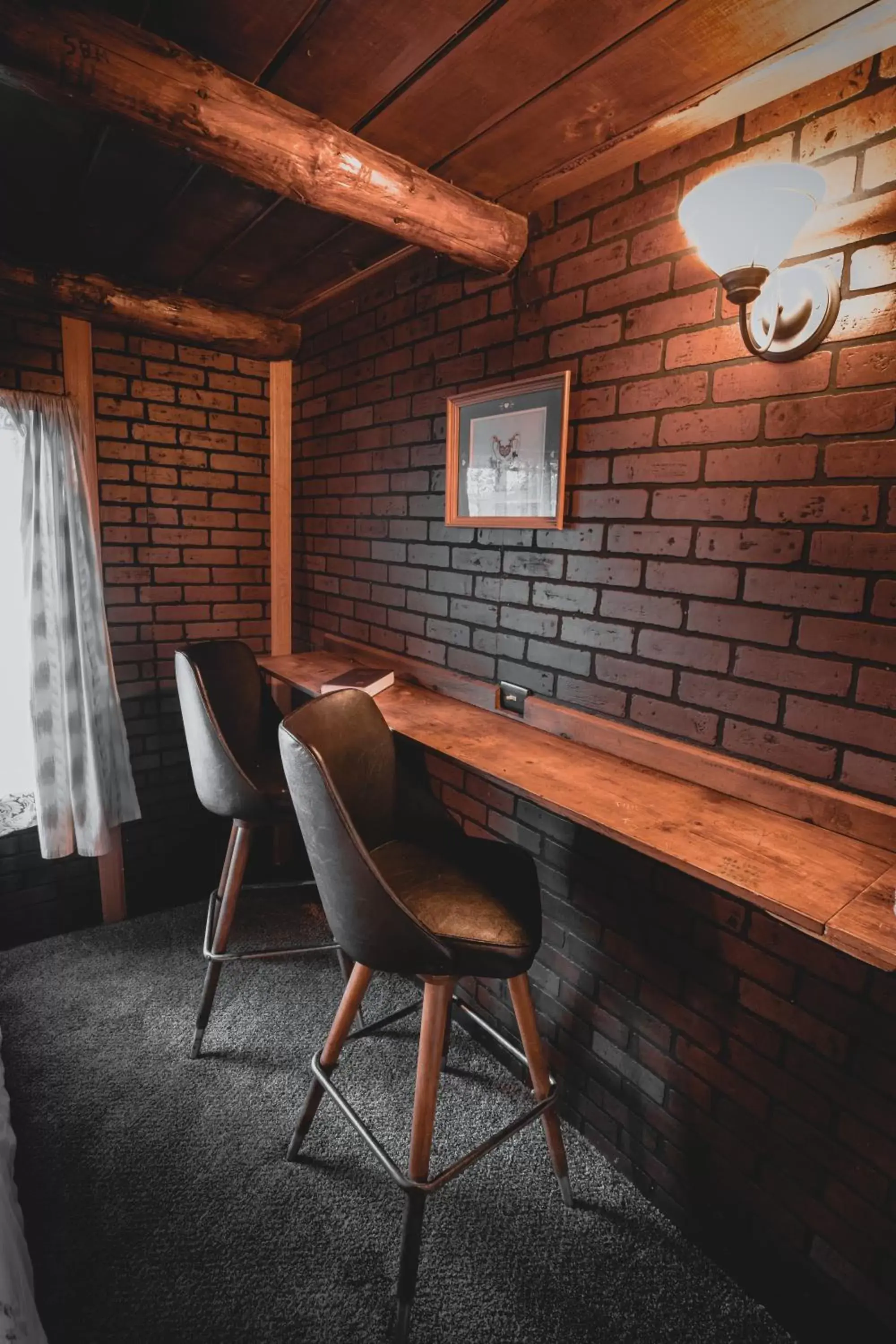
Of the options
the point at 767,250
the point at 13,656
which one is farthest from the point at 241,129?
the point at 13,656

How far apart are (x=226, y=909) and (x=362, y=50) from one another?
7.20ft

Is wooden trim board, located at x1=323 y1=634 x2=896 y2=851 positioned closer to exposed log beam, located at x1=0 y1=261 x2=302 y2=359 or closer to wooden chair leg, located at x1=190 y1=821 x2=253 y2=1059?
wooden chair leg, located at x1=190 y1=821 x2=253 y2=1059

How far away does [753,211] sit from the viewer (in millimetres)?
1234

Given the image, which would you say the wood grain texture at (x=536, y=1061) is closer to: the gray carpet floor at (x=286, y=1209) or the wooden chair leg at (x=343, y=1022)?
the gray carpet floor at (x=286, y=1209)

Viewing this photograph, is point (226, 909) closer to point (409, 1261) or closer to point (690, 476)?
point (409, 1261)

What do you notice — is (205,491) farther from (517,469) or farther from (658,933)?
(658,933)

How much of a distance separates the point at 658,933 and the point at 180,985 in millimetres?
1828

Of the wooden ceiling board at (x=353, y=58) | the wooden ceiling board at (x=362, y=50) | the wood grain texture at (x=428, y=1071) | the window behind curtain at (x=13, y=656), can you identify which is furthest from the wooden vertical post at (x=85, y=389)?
the wood grain texture at (x=428, y=1071)

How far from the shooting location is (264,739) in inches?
103

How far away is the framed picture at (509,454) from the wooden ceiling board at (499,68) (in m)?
0.58

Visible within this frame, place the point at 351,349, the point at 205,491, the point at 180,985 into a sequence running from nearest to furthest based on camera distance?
the point at 180,985 < the point at 351,349 < the point at 205,491

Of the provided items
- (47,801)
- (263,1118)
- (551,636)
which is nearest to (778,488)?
(551,636)

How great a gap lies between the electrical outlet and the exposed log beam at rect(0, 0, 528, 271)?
1222mm

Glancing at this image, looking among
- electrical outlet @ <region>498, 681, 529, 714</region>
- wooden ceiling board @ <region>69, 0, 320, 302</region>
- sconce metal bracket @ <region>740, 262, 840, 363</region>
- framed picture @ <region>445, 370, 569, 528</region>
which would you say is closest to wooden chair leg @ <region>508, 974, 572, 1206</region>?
electrical outlet @ <region>498, 681, 529, 714</region>
